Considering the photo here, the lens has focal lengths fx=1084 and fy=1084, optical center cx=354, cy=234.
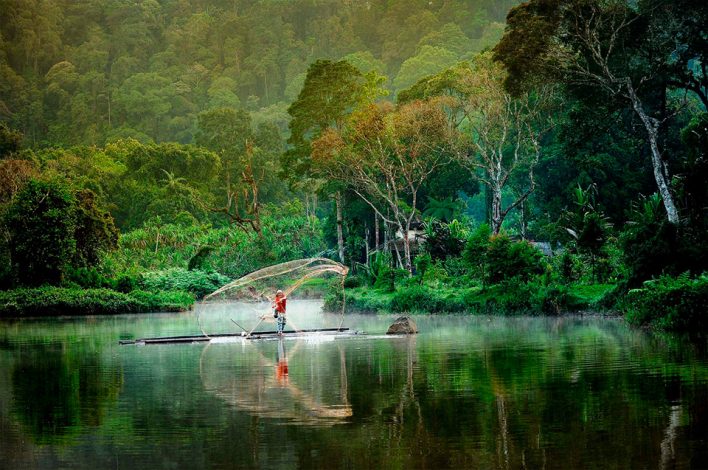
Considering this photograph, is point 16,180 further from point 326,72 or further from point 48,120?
point 48,120

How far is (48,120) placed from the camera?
148 m

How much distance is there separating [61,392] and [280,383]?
363 cm

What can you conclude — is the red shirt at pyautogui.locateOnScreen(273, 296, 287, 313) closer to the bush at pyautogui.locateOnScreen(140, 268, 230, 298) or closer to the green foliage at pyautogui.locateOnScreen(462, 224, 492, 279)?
the green foliage at pyautogui.locateOnScreen(462, 224, 492, 279)

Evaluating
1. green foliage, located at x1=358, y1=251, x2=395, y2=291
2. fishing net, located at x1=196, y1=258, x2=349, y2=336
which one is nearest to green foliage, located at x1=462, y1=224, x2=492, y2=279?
green foliage, located at x1=358, y1=251, x2=395, y2=291

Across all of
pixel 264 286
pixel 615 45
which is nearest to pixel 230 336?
pixel 264 286

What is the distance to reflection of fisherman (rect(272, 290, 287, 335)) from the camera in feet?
94.6

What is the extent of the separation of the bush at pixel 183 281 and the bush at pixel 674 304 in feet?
112

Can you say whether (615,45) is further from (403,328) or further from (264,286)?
(264,286)

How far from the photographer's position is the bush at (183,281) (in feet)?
194

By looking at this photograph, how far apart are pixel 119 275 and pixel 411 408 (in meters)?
45.8

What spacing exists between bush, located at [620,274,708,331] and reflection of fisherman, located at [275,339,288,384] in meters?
9.78

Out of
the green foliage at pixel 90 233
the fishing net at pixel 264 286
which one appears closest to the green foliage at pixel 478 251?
the fishing net at pixel 264 286

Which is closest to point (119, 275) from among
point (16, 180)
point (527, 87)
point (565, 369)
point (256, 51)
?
point (16, 180)

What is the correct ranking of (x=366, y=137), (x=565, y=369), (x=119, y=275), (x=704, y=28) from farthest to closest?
(x=119, y=275), (x=366, y=137), (x=704, y=28), (x=565, y=369)
